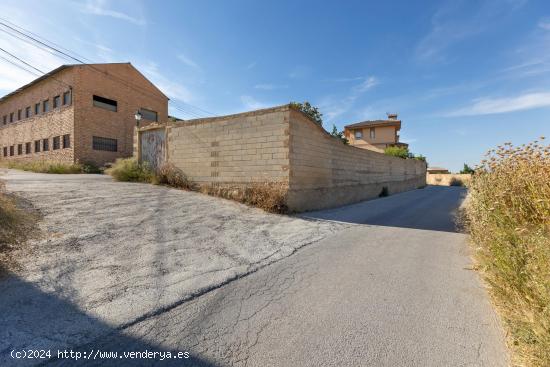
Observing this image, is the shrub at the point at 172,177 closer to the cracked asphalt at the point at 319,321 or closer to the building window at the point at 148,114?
the cracked asphalt at the point at 319,321

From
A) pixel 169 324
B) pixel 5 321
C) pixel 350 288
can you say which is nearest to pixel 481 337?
pixel 350 288

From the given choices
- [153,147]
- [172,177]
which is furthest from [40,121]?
[172,177]

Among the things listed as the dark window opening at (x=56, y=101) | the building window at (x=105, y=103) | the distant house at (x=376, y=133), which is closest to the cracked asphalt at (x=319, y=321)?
the building window at (x=105, y=103)

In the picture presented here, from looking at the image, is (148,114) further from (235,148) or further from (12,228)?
(12,228)

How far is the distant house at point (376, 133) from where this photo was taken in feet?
135

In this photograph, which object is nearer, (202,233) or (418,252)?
(418,252)

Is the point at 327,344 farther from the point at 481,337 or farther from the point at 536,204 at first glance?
the point at 536,204

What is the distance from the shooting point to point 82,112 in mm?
19438

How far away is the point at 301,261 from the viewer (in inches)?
177

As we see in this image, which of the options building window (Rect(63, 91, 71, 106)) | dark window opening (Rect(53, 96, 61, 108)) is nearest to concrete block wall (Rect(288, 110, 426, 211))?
building window (Rect(63, 91, 71, 106))

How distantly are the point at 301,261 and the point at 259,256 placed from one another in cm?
75

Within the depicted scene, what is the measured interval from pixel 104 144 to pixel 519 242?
2425 cm

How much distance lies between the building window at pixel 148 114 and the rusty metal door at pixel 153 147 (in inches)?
493

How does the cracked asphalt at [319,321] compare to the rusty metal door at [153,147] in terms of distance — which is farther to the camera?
the rusty metal door at [153,147]
